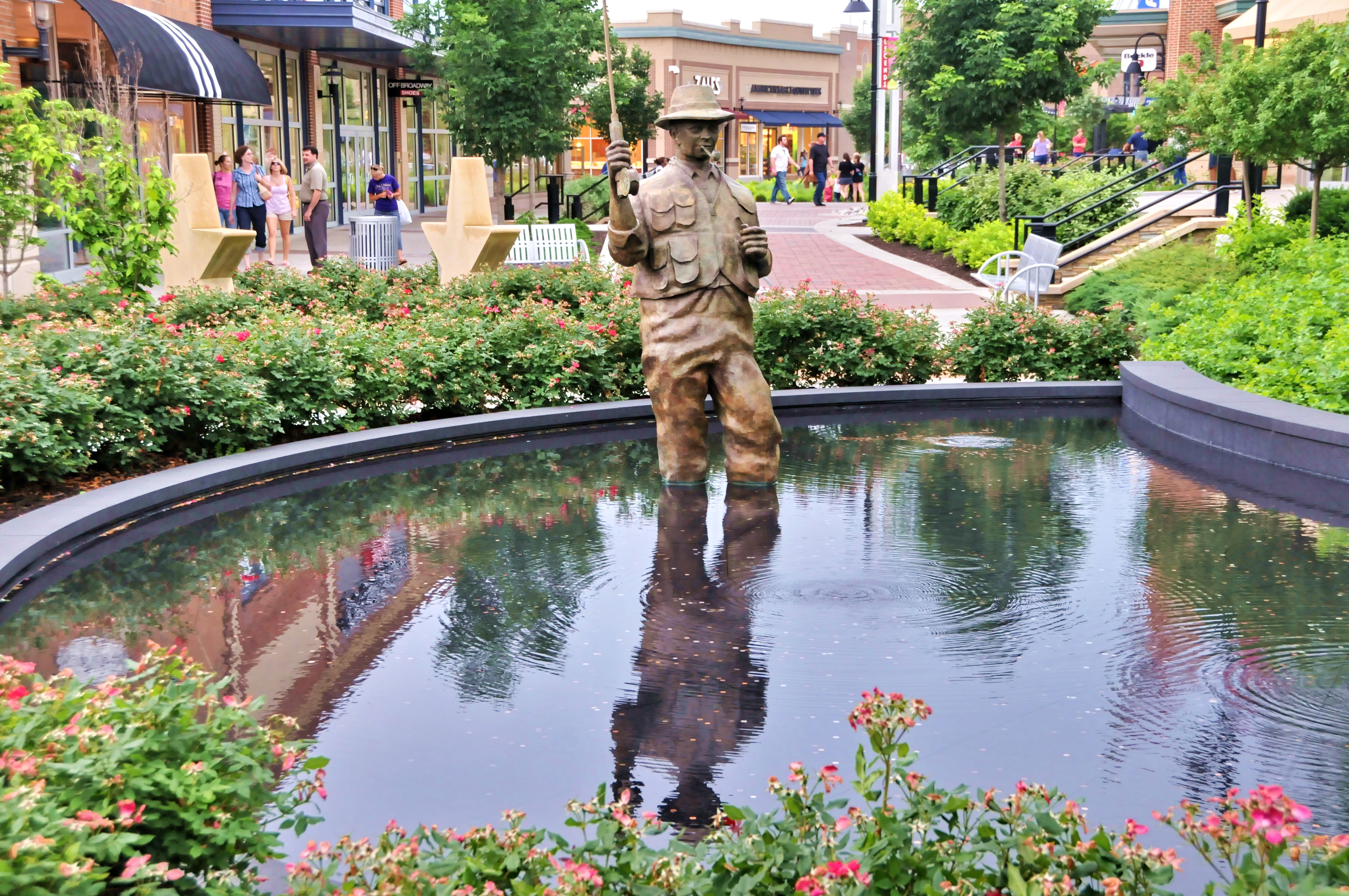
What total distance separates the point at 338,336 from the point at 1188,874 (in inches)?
Answer: 275

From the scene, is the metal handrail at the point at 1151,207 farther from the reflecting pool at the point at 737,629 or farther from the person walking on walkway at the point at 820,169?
the person walking on walkway at the point at 820,169

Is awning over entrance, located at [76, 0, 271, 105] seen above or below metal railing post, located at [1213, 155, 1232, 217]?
above

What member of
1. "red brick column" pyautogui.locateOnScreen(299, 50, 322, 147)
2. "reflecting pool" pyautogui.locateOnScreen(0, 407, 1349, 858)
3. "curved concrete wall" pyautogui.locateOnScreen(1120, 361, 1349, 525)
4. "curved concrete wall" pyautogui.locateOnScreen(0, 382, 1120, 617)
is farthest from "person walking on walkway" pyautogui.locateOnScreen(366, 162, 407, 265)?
"reflecting pool" pyautogui.locateOnScreen(0, 407, 1349, 858)

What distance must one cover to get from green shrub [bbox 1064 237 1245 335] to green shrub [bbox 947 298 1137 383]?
1.85 metres

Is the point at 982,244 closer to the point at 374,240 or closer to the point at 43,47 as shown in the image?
the point at 374,240

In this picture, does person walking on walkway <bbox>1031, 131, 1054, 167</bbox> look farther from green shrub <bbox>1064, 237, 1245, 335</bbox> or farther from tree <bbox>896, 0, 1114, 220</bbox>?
green shrub <bbox>1064, 237, 1245, 335</bbox>

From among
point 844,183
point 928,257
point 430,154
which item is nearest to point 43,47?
point 928,257

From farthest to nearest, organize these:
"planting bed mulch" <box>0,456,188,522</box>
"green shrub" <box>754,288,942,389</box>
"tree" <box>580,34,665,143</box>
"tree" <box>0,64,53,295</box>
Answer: "tree" <box>580,34,665,143</box>, "tree" <box>0,64,53,295</box>, "green shrub" <box>754,288,942,389</box>, "planting bed mulch" <box>0,456,188,522</box>

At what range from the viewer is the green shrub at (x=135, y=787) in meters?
2.61

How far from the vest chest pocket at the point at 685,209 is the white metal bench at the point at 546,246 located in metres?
11.7

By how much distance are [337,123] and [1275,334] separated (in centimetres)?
2804

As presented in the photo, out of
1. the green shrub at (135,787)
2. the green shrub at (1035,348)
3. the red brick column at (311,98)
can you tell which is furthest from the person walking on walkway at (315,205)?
the green shrub at (135,787)

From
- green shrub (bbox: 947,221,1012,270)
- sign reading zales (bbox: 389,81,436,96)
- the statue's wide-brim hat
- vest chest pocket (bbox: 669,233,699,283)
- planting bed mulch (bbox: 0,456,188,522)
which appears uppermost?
sign reading zales (bbox: 389,81,436,96)

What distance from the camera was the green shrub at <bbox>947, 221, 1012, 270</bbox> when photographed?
2162 cm
